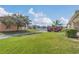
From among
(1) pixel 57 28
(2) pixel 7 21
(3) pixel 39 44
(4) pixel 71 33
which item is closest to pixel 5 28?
(2) pixel 7 21

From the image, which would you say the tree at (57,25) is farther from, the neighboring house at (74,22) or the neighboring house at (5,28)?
the neighboring house at (5,28)

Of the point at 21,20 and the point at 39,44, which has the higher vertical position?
the point at 21,20

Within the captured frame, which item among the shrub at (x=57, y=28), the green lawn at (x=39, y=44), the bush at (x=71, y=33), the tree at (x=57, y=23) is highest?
the tree at (x=57, y=23)

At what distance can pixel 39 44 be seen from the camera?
340 centimetres

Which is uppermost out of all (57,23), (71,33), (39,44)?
(57,23)

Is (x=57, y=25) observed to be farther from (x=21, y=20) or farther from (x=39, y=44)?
(x=21, y=20)

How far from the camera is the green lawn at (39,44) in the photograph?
11.1ft

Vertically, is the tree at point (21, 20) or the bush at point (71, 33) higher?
the tree at point (21, 20)

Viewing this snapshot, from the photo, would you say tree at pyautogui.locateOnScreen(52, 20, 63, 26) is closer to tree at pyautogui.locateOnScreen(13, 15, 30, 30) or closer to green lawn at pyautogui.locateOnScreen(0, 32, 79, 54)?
green lawn at pyautogui.locateOnScreen(0, 32, 79, 54)

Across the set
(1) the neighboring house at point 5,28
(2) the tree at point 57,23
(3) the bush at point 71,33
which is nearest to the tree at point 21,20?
(1) the neighboring house at point 5,28

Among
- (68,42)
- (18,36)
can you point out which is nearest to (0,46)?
(18,36)

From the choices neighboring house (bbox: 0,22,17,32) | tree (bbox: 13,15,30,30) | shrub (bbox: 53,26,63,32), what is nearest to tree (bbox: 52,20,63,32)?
shrub (bbox: 53,26,63,32)

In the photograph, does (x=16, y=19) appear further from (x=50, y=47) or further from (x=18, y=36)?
(x=50, y=47)
